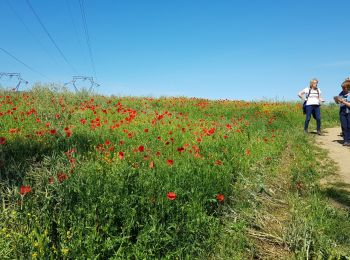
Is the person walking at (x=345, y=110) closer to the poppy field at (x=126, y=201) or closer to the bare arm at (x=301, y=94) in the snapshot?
the bare arm at (x=301, y=94)

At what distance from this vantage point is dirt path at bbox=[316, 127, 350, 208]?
17.4 feet

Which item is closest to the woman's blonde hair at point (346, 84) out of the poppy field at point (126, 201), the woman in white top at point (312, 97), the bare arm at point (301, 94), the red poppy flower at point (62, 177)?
the woman in white top at point (312, 97)

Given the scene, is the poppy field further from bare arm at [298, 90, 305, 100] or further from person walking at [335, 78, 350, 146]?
bare arm at [298, 90, 305, 100]

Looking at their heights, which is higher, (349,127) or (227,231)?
(349,127)

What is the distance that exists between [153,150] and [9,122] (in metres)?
3.81

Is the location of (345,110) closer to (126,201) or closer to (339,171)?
(339,171)

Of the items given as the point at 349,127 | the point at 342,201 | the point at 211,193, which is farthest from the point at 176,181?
the point at 349,127

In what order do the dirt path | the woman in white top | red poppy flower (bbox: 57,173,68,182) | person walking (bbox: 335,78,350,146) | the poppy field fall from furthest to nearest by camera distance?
the woman in white top < person walking (bbox: 335,78,350,146) < the dirt path < red poppy flower (bbox: 57,173,68,182) < the poppy field

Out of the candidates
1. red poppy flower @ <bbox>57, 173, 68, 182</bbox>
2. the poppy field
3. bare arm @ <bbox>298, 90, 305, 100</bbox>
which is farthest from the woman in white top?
red poppy flower @ <bbox>57, 173, 68, 182</bbox>

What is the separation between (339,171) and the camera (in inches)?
275

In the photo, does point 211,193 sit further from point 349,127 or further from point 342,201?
point 349,127

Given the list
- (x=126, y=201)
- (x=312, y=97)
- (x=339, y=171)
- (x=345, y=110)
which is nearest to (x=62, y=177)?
(x=126, y=201)

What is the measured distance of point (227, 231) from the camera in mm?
3846

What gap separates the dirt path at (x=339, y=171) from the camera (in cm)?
530
